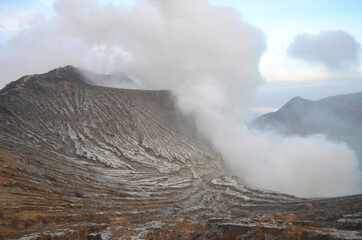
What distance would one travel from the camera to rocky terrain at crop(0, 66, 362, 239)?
17.0 metres

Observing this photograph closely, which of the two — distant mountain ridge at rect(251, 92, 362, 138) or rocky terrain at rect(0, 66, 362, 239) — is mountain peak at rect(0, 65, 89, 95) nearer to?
rocky terrain at rect(0, 66, 362, 239)

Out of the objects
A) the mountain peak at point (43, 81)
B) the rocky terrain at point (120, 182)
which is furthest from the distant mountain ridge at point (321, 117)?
the mountain peak at point (43, 81)

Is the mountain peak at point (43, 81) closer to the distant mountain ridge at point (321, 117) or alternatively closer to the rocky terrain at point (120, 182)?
the rocky terrain at point (120, 182)

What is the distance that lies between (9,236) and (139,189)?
1529cm

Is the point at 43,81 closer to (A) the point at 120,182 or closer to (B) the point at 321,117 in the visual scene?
(A) the point at 120,182

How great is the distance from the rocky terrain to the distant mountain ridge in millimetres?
64172

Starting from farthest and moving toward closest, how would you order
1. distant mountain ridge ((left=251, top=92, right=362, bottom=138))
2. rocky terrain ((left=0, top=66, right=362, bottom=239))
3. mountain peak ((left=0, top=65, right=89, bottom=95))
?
distant mountain ridge ((left=251, top=92, right=362, bottom=138))
mountain peak ((left=0, top=65, right=89, bottom=95))
rocky terrain ((left=0, top=66, right=362, bottom=239))

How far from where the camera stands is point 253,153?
58.2 m

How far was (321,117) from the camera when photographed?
103m

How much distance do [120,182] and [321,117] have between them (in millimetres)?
100576

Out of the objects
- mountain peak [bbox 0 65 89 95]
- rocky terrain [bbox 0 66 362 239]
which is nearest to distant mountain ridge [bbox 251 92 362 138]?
rocky terrain [bbox 0 66 362 239]

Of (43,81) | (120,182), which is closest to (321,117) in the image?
(120,182)

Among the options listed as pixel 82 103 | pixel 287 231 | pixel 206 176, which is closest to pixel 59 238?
pixel 287 231

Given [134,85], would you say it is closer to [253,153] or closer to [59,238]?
[253,153]
